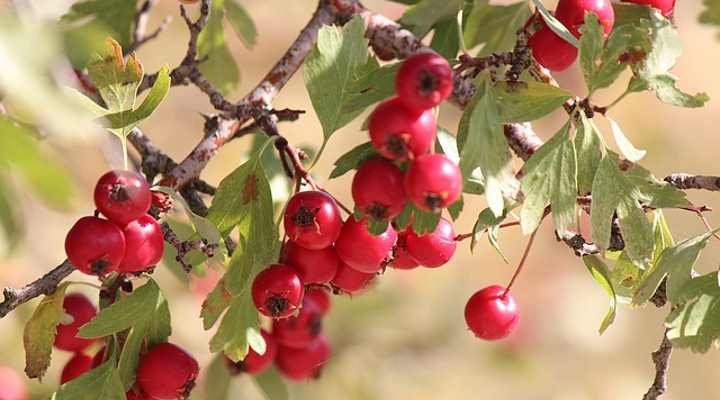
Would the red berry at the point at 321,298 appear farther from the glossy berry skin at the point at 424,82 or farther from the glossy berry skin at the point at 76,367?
the glossy berry skin at the point at 424,82

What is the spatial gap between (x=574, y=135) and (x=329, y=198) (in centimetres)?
30

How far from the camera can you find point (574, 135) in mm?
1238

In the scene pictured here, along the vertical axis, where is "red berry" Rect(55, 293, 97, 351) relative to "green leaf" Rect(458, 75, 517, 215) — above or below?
below

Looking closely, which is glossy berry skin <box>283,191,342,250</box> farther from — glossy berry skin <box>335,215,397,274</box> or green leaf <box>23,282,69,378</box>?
green leaf <box>23,282,69,378</box>

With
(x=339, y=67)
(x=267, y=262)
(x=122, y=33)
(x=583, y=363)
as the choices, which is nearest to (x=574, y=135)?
(x=339, y=67)

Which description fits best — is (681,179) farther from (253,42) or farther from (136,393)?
(253,42)

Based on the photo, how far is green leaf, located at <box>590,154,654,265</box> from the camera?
1.22 metres

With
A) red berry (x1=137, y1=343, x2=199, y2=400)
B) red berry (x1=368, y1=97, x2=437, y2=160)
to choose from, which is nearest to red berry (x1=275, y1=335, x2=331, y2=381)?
red berry (x1=137, y1=343, x2=199, y2=400)

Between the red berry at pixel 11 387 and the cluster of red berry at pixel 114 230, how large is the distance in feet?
2.74

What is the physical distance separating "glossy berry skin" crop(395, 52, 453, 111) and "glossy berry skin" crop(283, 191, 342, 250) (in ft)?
0.65

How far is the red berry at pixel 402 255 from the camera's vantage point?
1276 millimetres

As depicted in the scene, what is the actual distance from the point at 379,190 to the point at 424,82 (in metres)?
0.12

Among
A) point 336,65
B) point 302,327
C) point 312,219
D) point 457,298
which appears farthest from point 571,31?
point 457,298

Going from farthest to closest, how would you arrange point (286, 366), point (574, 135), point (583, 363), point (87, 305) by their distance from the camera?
point (583, 363)
point (286, 366)
point (87, 305)
point (574, 135)
